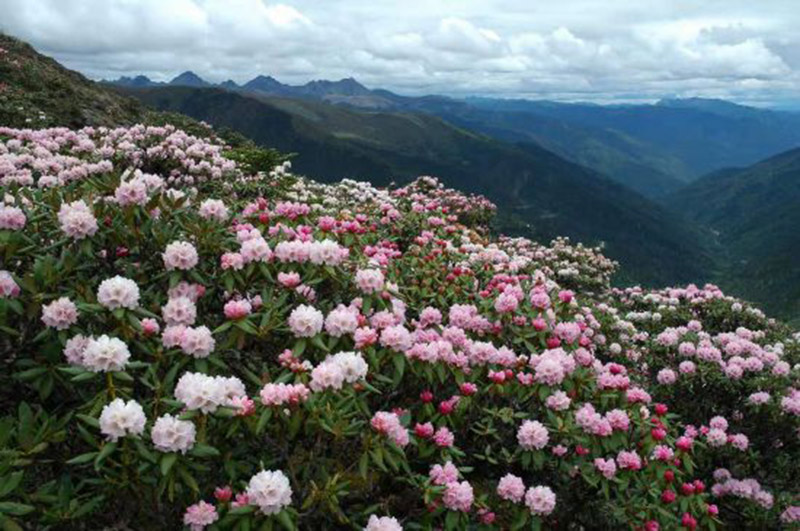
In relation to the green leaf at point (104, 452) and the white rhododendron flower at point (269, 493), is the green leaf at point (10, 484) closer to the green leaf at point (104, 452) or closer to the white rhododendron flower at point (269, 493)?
the green leaf at point (104, 452)

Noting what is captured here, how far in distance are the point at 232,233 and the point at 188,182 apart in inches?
259

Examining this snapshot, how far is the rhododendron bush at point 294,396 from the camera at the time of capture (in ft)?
12.8

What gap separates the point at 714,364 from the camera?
8.81 m

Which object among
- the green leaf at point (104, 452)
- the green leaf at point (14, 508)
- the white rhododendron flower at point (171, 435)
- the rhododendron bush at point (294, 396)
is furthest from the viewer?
the rhododendron bush at point (294, 396)

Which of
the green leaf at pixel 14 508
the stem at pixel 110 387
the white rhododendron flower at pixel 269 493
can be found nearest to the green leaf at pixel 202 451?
the white rhododendron flower at pixel 269 493

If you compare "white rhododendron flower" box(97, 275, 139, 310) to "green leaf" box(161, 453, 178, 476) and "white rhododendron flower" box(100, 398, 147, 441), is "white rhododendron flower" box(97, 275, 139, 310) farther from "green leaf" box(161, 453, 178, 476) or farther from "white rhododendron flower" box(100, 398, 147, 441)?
"green leaf" box(161, 453, 178, 476)

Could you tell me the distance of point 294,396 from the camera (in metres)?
4.12

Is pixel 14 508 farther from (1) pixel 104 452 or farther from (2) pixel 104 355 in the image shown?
(2) pixel 104 355

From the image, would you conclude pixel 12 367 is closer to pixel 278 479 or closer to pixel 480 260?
pixel 278 479

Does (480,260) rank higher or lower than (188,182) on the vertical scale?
lower

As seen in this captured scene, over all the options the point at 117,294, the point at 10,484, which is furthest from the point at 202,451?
the point at 117,294

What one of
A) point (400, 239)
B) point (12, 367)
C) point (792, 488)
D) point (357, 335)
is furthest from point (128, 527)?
point (792, 488)

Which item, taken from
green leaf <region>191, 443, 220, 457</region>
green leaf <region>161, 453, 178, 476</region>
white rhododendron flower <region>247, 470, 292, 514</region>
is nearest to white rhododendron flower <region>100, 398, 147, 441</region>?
green leaf <region>161, 453, 178, 476</region>

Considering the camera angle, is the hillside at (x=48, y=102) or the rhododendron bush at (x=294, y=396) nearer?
the rhododendron bush at (x=294, y=396)
